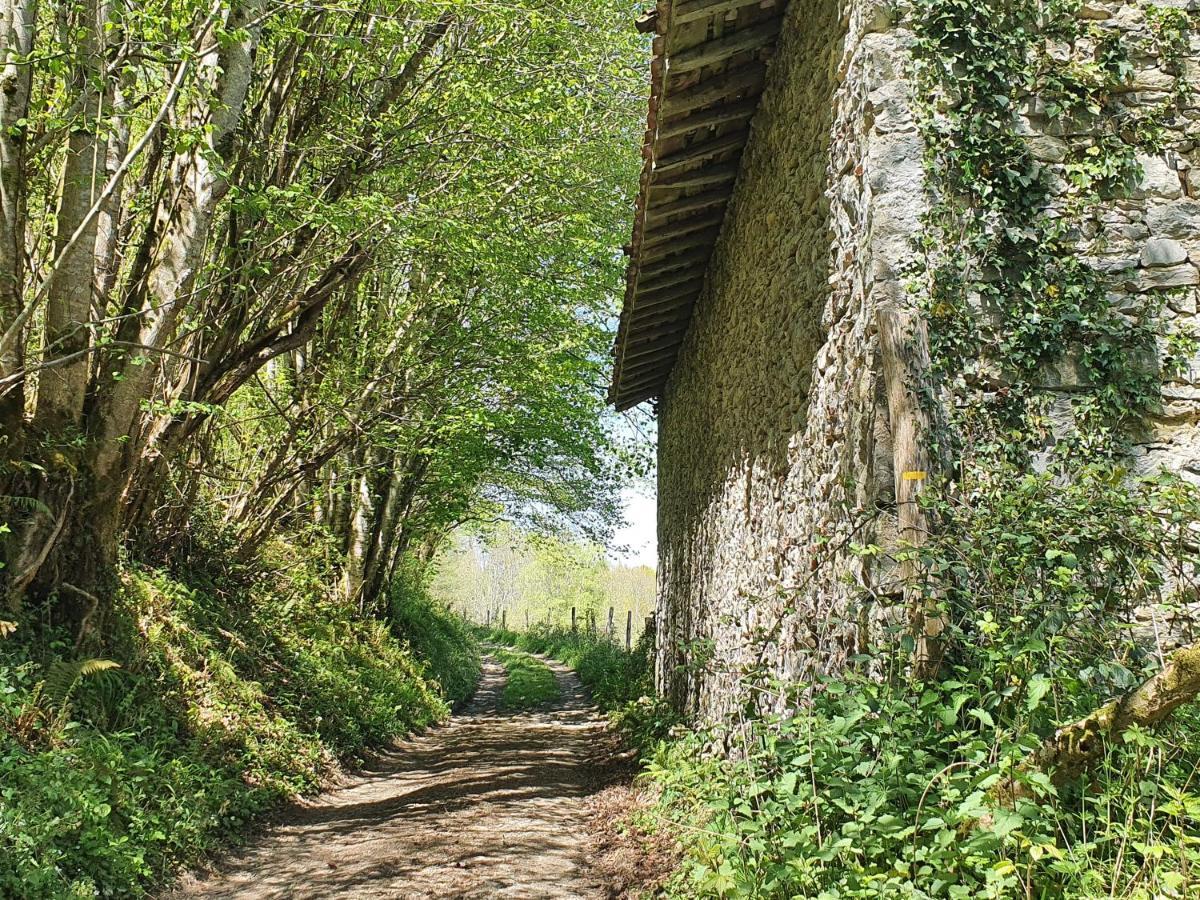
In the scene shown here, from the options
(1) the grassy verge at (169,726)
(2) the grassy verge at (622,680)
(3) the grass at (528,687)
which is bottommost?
(3) the grass at (528,687)

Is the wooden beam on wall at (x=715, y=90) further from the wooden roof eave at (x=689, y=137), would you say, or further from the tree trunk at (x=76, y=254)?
the tree trunk at (x=76, y=254)

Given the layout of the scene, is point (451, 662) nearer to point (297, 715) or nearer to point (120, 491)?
point (297, 715)

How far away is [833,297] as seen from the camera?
439 cm

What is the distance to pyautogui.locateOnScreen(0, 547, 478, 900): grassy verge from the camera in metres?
4.32

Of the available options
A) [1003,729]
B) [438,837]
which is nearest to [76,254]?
[438,837]

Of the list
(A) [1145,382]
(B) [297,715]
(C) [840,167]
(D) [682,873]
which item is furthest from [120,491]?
(A) [1145,382]

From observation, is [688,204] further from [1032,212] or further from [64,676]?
[64,676]

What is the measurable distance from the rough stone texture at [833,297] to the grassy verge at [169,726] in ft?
10.9

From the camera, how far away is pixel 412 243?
25.8 feet

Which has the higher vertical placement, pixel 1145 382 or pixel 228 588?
pixel 1145 382

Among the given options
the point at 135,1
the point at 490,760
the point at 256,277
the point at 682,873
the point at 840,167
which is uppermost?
the point at 135,1

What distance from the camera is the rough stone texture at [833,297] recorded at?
3771 mm

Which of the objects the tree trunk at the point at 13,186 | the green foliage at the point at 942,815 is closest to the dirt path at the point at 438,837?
the green foliage at the point at 942,815

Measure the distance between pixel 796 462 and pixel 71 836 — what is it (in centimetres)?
436
